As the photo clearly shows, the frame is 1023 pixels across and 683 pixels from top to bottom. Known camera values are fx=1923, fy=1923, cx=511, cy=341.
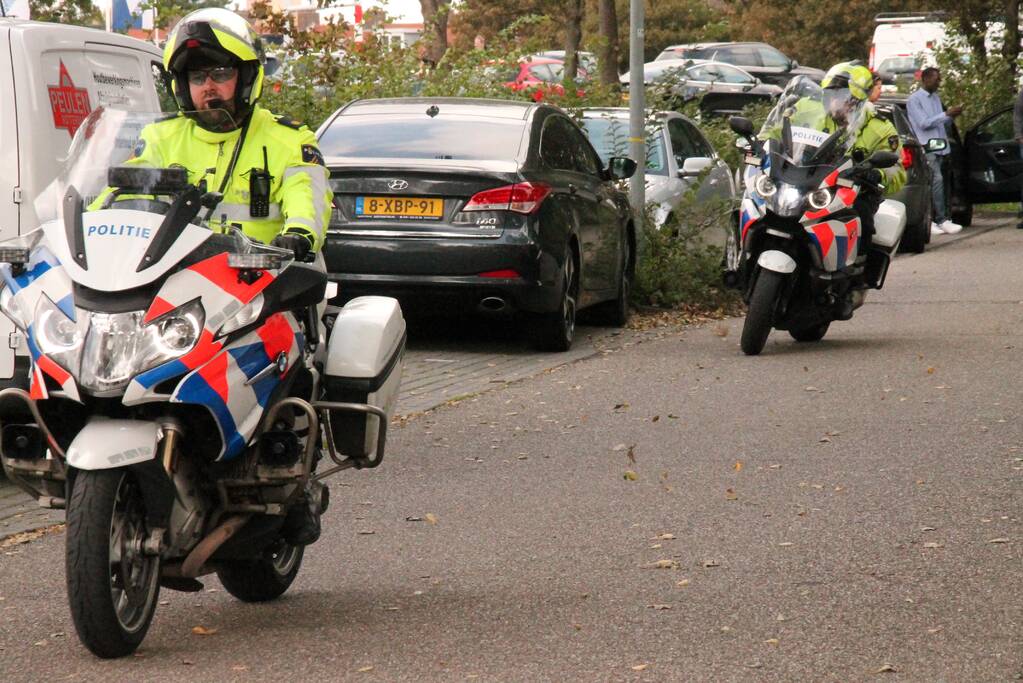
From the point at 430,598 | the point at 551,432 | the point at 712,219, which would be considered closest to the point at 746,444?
the point at 551,432

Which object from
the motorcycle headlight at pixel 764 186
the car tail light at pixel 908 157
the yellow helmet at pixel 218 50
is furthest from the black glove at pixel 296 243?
the car tail light at pixel 908 157

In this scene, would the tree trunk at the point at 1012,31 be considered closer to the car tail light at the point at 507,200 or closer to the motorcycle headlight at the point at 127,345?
the car tail light at the point at 507,200

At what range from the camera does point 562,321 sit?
1277 centimetres

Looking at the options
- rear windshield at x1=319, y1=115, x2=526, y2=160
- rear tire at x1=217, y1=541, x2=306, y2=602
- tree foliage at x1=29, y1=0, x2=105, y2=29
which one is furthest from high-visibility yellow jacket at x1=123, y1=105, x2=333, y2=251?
tree foliage at x1=29, y1=0, x2=105, y2=29

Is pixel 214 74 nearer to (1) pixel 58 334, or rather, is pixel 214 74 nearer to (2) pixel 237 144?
(2) pixel 237 144

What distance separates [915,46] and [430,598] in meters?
39.6

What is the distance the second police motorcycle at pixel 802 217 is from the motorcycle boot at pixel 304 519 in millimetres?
6924

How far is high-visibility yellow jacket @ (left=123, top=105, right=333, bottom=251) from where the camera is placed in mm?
5637

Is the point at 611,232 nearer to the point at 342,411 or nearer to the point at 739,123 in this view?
the point at 739,123

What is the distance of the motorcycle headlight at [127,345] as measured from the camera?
16.1 feet

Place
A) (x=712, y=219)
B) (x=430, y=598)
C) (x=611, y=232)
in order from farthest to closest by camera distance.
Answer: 1. (x=712, y=219)
2. (x=611, y=232)
3. (x=430, y=598)

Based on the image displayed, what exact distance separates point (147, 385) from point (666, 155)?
1234 cm

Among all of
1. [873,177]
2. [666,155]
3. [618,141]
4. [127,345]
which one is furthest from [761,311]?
[127,345]

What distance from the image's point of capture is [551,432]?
9508 millimetres
